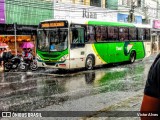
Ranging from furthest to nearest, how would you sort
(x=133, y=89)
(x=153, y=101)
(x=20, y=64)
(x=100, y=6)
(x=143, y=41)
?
(x=100, y=6)
(x=143, y=41)
(x=20, y=64)
(x=133, y=89)
(x=153, y=101)

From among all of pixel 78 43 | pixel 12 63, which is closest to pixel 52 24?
pixel 78 43

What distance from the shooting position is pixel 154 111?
258cm

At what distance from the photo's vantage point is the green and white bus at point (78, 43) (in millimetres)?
18609

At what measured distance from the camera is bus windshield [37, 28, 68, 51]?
734 inches

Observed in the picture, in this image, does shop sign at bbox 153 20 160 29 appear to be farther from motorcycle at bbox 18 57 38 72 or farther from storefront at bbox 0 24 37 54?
motorcycle at bbox 18 57 38 72

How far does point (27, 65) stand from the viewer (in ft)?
67.5

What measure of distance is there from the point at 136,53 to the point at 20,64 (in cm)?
973

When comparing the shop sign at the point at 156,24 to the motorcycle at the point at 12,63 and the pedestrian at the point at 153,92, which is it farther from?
the pedestrian at the point at 153,92

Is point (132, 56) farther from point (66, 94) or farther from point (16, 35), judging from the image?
point (66, 94)

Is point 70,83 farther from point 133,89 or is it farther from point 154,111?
point 154,111

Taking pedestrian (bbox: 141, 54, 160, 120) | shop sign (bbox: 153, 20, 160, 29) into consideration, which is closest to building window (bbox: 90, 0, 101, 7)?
shop sign (bbox: 153, 20, 160, 29)

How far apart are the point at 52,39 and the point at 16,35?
8110mm

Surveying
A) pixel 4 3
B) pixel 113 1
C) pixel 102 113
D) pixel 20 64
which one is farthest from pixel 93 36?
pixel 113 1

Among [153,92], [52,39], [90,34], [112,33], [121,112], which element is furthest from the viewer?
[112,33]
